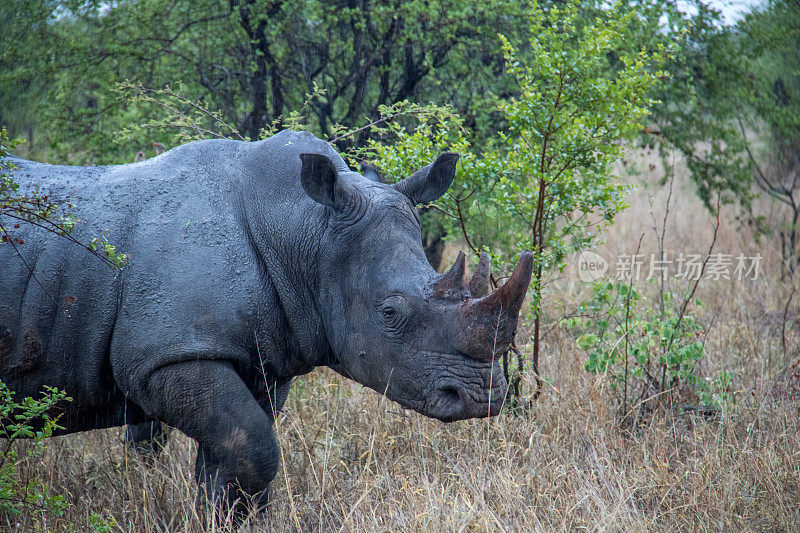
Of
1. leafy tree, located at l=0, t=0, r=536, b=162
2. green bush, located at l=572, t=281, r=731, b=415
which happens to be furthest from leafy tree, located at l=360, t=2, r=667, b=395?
leafy tree, located at l=0, t=0, r=536, b=162

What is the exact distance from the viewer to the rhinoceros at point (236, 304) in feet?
11.8

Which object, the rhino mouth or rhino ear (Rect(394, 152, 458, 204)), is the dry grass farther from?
rhino ear (Rect(394, 152, 458, 204))

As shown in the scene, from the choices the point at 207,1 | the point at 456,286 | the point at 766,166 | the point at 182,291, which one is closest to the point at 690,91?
the point at 766,166

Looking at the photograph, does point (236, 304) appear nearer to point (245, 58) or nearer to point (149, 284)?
point (149, 284)

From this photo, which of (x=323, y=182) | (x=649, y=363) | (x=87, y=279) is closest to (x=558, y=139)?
(x=649, y=363)

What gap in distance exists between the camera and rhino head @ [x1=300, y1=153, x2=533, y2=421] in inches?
138

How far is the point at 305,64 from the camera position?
286 inches

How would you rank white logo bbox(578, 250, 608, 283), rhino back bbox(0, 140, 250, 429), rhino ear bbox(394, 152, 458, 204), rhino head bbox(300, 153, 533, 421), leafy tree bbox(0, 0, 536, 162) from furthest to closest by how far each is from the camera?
white logo bbox(578, 250, 608, 283) < leafy tree bbox(0, 0, 536, 162) < rhino ear bbox(394, 152, 458, 204) < rhino back bbox(0, 140, 250, 429) < rhino head bbox(300, 153, 533, 421)

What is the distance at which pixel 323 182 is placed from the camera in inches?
149

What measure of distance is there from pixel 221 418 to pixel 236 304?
526mm

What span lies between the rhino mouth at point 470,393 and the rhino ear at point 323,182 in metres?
0.99

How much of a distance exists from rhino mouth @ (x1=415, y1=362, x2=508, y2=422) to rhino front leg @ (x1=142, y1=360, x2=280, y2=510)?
0.85 m

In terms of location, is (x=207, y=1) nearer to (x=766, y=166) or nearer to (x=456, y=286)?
(x=456, y=286)

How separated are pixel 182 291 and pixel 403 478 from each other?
1541 mm
